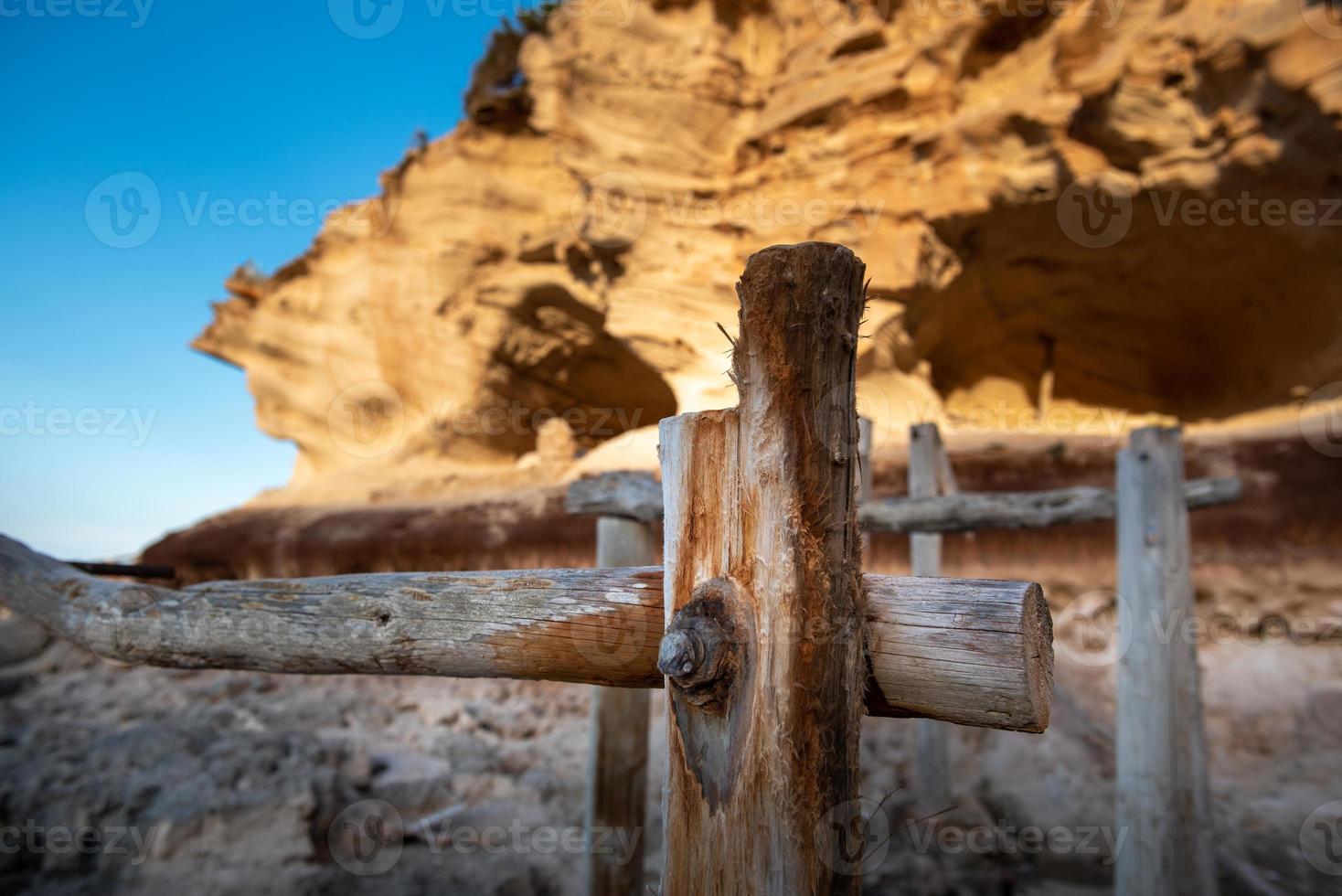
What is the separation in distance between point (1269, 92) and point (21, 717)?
1391cm

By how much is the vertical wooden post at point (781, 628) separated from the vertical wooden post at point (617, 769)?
2.11 m

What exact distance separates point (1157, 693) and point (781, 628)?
10.7ft

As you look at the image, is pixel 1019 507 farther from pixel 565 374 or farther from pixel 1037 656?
pixel 565 374

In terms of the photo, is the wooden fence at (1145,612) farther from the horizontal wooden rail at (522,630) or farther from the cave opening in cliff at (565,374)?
the cave opening in cliff at (565,374)

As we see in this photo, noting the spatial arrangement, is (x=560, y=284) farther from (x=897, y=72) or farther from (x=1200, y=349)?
(x=1200, y=349)

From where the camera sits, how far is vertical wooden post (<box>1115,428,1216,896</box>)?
11.2 feet

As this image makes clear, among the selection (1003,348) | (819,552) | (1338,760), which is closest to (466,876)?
(819,552)

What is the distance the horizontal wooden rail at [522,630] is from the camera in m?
1.24

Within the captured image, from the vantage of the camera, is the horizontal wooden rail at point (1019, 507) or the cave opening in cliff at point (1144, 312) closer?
the horizontal wooden rail at point (1019, 507)

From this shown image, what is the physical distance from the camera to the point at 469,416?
1454cm

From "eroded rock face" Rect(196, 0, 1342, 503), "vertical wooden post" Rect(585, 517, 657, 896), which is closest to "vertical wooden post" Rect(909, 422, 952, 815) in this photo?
"vertical wooden post" Rect(585, 517, 657, 896)

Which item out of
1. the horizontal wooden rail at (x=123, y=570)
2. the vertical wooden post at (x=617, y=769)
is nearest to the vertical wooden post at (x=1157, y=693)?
the vertical wooden post at (x=617, y=769)

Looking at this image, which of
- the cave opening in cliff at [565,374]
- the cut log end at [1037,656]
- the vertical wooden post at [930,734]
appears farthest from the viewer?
the cave opening in cliff at [565,374]

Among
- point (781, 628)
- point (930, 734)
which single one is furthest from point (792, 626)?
point (930, 734)
